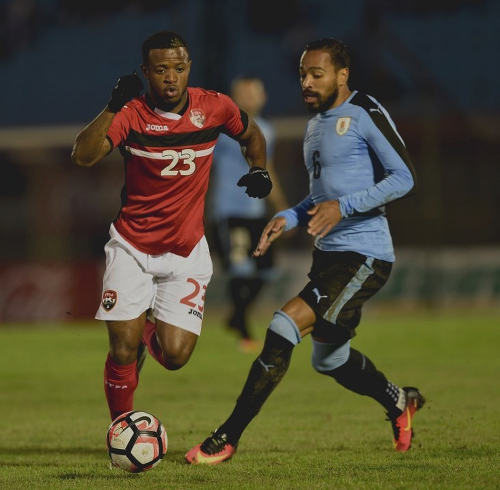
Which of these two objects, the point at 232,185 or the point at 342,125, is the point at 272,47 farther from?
the point at 342,125

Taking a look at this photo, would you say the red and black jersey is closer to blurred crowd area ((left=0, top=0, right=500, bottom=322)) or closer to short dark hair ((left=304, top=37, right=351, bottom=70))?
short dark hair ((left=304, top=37, right=351, bottom=70))

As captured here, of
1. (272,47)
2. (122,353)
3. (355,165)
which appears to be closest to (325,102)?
(355,165)

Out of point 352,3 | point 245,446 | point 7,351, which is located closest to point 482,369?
point 245,446

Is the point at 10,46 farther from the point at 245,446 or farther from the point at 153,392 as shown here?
the point at 245,446

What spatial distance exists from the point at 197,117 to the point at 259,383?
4.84ft

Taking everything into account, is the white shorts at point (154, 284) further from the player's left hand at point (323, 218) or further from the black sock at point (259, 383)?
the player's left hand at point (323, 218)

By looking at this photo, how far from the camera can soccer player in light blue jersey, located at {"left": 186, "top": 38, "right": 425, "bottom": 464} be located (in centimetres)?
594

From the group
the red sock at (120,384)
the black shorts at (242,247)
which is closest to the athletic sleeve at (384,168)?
the red sock at (120,384)

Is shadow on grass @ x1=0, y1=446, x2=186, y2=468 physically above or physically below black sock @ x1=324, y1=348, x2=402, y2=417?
below

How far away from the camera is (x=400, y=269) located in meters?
21.0

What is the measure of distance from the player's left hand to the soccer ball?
1.27 meters

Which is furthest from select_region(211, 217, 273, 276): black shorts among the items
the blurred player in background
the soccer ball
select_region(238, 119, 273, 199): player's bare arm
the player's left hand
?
the soccer ball

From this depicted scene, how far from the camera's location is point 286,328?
5.94 metres

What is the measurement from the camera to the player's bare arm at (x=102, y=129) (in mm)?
5562
